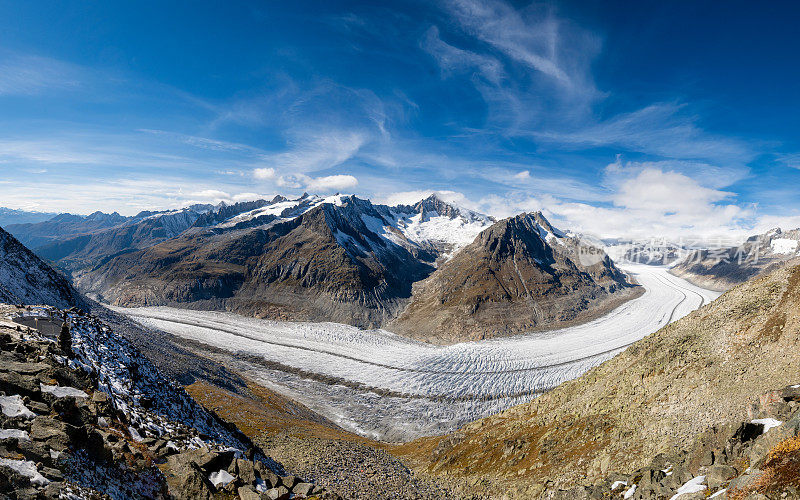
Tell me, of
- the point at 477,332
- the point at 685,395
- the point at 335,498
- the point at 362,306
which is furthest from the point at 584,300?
the point at 335,498

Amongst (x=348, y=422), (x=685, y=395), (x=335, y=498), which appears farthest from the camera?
(x=348, y=422)

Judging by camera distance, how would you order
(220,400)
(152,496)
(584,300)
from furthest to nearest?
(584,300)
(220,400)
(152,496)

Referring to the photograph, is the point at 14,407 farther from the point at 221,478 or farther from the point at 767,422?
the point at 767,422

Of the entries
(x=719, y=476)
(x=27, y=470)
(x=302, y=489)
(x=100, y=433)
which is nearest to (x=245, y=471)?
(x=302, y=489)

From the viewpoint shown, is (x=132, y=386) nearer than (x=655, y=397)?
Yes

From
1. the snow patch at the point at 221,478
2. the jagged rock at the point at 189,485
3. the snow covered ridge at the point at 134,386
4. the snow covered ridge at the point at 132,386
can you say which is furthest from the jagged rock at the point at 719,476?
the snow covered ridge at the point at 134,386

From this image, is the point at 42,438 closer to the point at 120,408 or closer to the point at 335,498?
the point at 120,408

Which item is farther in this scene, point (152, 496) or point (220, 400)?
point (220, 400)
